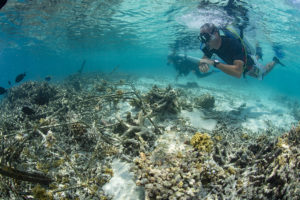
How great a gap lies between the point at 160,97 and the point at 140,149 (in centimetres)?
338

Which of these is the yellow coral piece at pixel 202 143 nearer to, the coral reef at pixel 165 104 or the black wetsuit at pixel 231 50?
the coral reef at pixel 165 104

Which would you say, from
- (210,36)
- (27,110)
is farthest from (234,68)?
(27,110)

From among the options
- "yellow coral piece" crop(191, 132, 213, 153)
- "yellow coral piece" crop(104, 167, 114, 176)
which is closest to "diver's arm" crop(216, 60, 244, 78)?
"yellow coral piece" crop(191, 132, 213, 153)

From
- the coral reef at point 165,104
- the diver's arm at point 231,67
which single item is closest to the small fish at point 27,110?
the coral reef at point 165,104

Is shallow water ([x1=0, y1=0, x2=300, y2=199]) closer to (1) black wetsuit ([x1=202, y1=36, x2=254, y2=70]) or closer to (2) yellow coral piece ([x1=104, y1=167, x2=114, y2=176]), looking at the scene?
(2) yellow coral piece ([x1=104, y1=167, x2=114, y2=176])

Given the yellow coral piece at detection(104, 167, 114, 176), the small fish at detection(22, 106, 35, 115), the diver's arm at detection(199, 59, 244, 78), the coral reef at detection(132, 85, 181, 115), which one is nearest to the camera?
the yellow coral piece at detection(104, 167, 114, 176)

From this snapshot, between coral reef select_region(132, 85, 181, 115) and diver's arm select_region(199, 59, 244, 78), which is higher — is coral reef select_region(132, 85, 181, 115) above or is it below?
below

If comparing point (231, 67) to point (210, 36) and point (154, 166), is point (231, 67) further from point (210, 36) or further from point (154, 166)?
point (154, 166)

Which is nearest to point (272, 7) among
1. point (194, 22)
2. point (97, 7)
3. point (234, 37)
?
point (194, 22)

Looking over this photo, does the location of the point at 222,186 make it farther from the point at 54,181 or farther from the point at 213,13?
the point at 213,13

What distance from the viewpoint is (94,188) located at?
2842 mm

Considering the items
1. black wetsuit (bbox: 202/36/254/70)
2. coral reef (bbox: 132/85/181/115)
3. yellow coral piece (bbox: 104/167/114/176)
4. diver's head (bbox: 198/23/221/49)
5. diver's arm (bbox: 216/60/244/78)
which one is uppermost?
diver's head (bbox: 198/23/221/49)

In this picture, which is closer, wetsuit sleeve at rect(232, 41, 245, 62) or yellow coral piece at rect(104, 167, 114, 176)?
yellow coral piece at rect(104, 167, 114, 176)

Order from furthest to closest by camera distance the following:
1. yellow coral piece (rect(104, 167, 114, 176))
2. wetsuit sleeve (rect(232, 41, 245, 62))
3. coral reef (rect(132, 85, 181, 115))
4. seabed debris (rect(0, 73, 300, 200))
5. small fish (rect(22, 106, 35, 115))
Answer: wetsuit sleeve (rect(232, 41, 245, 62)) < coral reef (rect(132, 85, 181, 115)) < small fish (rect(22, 106, 35, 115)) < yellow coral piece (rect(104, 167, 114, 176)) < seabed debris (rect(0, 73, 300, 200))
